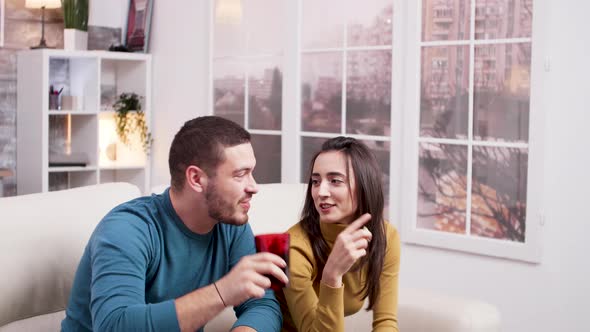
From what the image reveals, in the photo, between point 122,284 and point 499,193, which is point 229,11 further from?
point 122,284

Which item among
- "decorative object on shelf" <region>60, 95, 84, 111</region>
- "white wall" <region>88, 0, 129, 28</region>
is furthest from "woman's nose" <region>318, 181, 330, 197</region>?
"white wall" <region>88, 0, 129, 28</region>

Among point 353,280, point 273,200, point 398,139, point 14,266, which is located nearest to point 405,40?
point 398,139

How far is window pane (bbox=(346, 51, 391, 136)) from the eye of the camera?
448 centimetres

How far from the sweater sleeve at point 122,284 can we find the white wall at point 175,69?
11.5 ft

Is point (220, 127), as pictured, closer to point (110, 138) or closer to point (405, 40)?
point (405, 40)

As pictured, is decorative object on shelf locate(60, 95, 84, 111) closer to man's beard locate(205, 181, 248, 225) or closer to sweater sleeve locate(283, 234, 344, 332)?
sweater sleeve locate(283, 234, 344, 332)

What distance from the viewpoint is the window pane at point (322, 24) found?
4.67m

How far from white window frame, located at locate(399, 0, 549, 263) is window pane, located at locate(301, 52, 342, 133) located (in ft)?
1.65

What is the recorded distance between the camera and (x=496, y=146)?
401 centimetres

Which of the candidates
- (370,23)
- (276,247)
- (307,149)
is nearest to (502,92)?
(370,23)

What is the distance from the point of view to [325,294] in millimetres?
2227

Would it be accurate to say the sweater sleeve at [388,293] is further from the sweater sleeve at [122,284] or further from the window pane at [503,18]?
the window pane at [503,18]

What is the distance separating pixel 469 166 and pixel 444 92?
399mm

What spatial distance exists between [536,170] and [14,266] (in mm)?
2519
